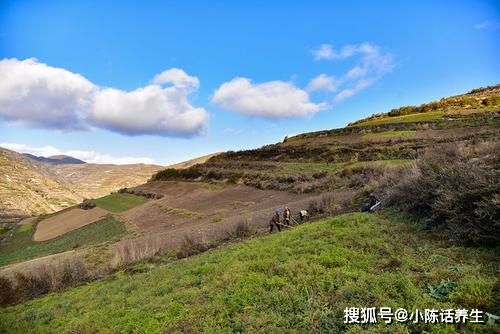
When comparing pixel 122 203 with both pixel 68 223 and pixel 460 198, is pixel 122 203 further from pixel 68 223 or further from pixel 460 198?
pixel 460 198

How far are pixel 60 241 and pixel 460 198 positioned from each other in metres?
42.6

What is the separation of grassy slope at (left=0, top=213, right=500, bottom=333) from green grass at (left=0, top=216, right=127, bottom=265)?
2186 centimetres

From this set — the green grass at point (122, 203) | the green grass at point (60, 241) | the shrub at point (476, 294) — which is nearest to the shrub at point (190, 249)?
the shrub at point (476, 294)

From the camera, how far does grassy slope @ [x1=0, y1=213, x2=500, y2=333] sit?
422cm

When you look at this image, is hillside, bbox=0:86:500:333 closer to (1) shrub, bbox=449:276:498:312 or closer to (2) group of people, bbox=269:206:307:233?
(1) shrub, bbox=449:276:498:312

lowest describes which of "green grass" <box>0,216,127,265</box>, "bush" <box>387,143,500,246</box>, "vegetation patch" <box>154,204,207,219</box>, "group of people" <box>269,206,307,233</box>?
"green grass" <box>0,216,127,265</box>

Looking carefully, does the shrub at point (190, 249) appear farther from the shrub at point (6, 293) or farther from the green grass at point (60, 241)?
the green grass at point (60, 241)

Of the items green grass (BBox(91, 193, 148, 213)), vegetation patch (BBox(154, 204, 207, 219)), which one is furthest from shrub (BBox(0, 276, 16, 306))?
green grass (BBox(91, 193, 148, 213))

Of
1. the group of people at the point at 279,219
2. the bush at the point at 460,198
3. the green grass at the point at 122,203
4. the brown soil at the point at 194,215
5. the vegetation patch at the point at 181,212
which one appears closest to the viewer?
the bush at the point at 460,198

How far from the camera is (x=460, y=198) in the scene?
6.81 metres

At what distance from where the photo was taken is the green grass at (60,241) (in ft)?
91.7

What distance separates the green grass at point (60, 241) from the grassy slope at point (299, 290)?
21.9 m

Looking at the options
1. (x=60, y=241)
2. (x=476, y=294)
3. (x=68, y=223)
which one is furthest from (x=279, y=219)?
(x=68, y=223)

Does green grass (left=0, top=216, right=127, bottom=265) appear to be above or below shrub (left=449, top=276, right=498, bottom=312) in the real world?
below
